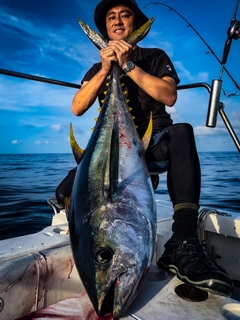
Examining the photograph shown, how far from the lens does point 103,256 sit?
1.18 m

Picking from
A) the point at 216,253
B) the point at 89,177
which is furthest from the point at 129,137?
the point at 216,253

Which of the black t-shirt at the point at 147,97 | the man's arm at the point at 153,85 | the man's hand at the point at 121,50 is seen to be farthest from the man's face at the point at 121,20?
the man's arm at the point at 153,85

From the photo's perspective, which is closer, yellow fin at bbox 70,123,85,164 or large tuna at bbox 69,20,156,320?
large tuna at bbox 69,20,156,320

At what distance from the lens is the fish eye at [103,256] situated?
1.17m

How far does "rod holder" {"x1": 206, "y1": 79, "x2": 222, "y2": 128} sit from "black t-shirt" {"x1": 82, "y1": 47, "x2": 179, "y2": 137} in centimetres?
49

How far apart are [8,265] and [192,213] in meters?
1.01

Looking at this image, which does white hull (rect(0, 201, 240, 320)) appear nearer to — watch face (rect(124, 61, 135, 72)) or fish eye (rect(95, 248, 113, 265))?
fish eye (rect(95, 248, 113, 265))

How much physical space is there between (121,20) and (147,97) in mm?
654

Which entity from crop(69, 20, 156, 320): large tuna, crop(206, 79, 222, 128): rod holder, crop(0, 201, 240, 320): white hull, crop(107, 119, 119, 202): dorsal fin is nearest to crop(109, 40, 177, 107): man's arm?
crop(69, 20, 156, 320): large tuna

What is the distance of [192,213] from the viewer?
5.29 ft

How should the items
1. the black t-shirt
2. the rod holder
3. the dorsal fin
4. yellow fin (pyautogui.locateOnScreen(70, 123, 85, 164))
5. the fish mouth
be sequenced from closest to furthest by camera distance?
the fish mouth, the dorsal fin, yellow fin (pyautogui.locateOnScreen(70, 123, 85, 164)), the black t-shirt, the rod holder

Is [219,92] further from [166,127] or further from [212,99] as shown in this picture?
[166,127]

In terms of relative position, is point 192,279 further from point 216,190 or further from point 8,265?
point 216,190

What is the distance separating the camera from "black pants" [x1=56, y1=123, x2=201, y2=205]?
1.66 meters
